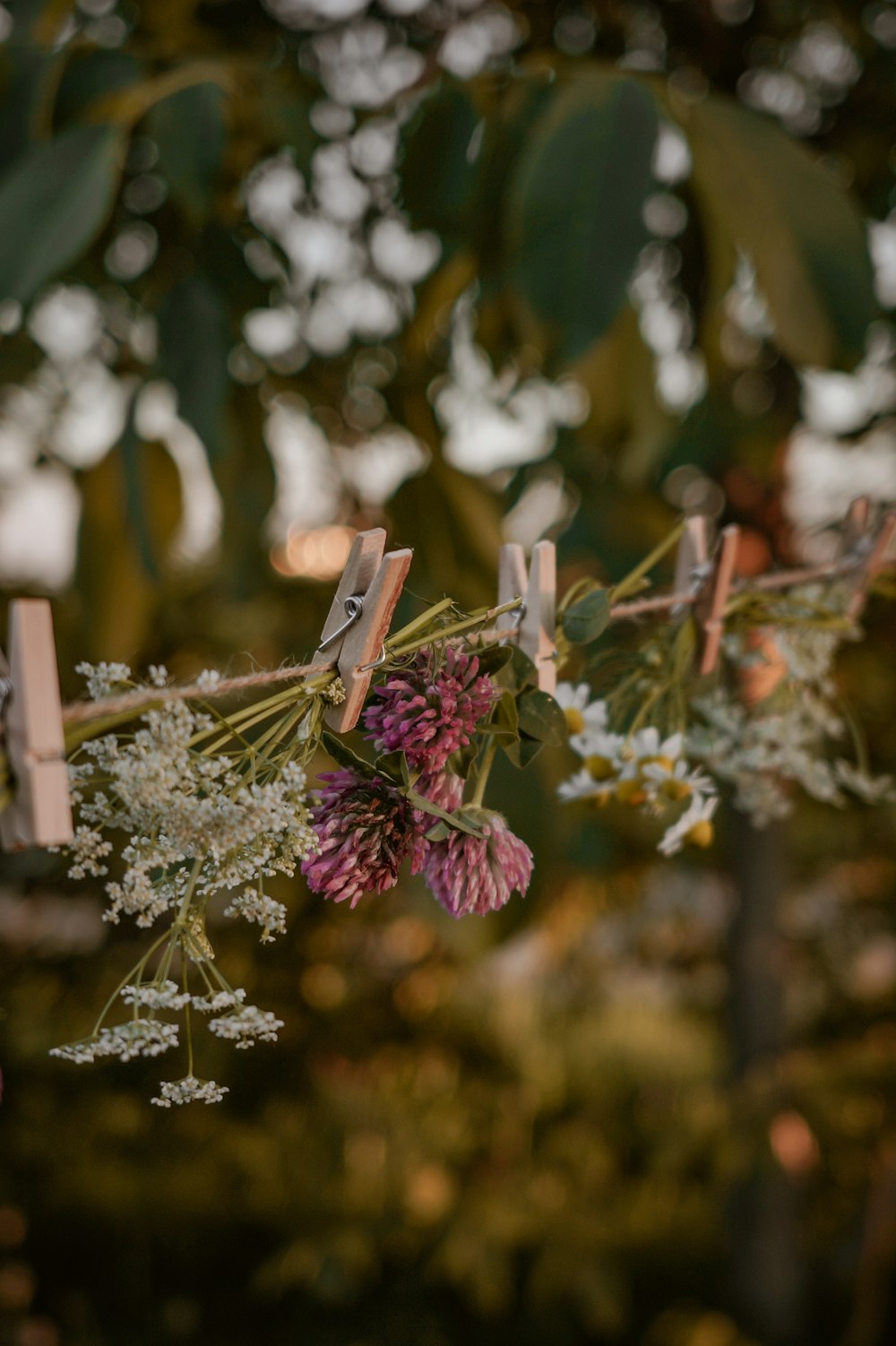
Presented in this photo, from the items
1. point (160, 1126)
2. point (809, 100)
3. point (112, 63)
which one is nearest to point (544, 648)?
point (112, 63)

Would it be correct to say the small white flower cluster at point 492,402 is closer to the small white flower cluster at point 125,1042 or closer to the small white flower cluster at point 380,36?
the small white flower cluster at point 380,36

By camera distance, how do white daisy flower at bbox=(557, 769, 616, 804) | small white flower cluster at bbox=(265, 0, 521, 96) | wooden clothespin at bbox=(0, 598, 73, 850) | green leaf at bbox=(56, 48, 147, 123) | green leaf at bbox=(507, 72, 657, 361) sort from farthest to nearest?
small white flower cluster at bbox=(265, 0, 521, 96) < green leaf at bbox=(56, 48, 147, 123) < green leaf at bbox=(507, 72, 657, 361) < white daisy flower at bbox=(557, 769, 616, 804) < wooden clothespin at bbox=(0, 598, 73, 850)

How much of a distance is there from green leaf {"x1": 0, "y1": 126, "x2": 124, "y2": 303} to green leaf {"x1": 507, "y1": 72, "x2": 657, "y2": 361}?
0.24 metres

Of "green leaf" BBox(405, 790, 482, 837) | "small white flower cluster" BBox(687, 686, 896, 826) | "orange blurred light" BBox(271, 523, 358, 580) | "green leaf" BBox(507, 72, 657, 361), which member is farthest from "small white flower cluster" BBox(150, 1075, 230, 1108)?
"orange blurred light" BBox(271, 523, 358, 580)

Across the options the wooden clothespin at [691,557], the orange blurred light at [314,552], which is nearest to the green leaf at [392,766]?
the wooden clothespin at [691,557]

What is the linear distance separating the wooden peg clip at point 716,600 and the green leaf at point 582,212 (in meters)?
0.15

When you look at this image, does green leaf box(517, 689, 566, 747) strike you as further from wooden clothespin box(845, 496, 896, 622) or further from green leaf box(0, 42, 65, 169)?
green leaf box(0, 42, 65, 169)

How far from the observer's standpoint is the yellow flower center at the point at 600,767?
1.52ft

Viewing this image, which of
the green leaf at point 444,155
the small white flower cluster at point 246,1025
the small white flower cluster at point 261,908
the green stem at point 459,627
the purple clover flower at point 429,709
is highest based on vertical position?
the green leaf at point 444,155

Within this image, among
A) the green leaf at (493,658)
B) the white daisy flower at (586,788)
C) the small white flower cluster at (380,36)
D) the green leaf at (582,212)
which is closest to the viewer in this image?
the green leaf at (493,658)

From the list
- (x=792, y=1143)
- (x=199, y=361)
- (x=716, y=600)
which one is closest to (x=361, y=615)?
(x=716, y=600)

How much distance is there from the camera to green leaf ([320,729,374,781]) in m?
0.33

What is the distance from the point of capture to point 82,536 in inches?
34.1

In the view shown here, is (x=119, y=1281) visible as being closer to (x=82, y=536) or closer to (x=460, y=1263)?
(x=460, y=1263)
